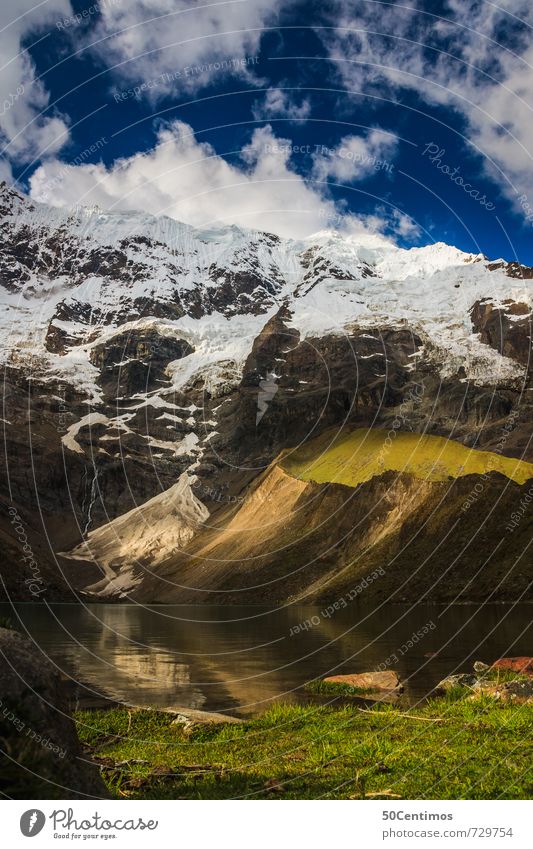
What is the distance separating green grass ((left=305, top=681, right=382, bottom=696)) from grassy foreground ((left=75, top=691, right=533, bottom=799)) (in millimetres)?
5641

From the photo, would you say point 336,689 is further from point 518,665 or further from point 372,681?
point 518,665

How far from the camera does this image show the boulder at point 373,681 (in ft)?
102

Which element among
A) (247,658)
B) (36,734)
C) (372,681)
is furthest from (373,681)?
(36,734)

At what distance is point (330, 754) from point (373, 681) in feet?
59.0

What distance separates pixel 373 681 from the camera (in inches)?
1259

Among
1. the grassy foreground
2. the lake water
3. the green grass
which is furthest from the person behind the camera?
the lake water

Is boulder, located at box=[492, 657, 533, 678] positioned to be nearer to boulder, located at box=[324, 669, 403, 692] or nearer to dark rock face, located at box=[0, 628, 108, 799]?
boulder, located at box=[324, 669, 403, 692]

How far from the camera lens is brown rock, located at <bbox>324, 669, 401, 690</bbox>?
31250 mm

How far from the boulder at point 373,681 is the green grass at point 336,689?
12cm

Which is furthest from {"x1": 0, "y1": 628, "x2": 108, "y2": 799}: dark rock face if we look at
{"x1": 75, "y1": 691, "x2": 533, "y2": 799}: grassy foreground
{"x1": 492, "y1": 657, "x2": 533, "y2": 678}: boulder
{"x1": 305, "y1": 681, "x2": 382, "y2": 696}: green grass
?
{"x1": 492, "y1": 657, "x2": 533, "y2": 678}: boulder

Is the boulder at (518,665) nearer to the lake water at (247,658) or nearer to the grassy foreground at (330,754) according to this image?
the lake water at (247,658)

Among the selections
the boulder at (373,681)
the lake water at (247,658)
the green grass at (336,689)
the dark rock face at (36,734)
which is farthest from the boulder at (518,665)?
the dark rock face at (36,734)

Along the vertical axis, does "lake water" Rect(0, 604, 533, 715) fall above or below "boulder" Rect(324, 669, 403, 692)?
below

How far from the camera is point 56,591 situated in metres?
198
